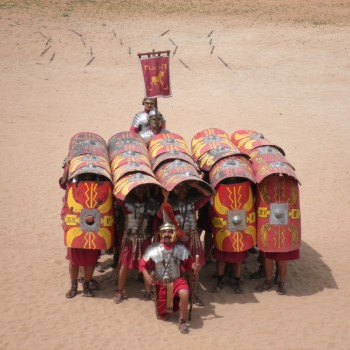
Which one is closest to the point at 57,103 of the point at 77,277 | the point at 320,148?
the point at 320,148

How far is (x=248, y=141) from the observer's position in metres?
10.1

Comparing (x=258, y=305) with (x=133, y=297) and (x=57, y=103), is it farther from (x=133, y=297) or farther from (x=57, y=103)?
(x=57, y=103)

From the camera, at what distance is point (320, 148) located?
53.6 ft

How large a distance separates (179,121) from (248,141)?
874 cm

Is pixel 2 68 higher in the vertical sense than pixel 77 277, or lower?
higher

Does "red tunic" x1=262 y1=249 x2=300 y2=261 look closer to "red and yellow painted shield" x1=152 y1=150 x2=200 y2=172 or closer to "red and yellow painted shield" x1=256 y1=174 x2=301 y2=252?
"red and yellow painted shield" x1=256 y1=174 x2=301 y2=252

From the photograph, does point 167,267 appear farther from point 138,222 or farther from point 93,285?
point 93,285

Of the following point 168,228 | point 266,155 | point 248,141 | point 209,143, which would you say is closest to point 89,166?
point 168,228

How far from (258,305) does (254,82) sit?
47.9ft

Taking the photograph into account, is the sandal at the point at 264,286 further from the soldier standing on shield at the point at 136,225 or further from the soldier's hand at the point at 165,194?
the soldier's hand at the point at 165,194

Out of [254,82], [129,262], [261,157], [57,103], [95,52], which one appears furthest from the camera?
[95,52]

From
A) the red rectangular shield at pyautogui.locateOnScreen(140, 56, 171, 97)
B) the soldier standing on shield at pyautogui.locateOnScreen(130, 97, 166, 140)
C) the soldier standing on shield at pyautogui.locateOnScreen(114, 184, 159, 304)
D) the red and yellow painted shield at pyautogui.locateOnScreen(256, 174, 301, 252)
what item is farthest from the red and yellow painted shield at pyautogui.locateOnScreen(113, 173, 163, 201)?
the soldier standing on shield at pyautogui.locateOnScreen(130, 97, 166, 140)

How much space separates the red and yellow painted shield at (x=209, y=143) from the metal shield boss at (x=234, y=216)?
3.06ft

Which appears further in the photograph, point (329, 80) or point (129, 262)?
point (329, 80)
